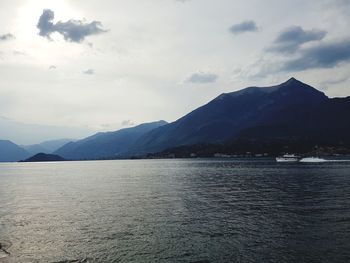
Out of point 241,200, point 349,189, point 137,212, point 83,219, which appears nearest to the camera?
point 83,219

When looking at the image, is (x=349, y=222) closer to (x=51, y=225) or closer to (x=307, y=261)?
(x=307, y=261)

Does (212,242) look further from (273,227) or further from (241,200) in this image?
(241,200)

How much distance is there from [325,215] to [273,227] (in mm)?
12430

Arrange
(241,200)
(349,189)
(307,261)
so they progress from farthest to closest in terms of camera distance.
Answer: (349,189) → (241,200) → (307,261)

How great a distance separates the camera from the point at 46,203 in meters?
76.8

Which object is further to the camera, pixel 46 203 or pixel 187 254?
pixel 46 203

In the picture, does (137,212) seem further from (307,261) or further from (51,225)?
(307,261)

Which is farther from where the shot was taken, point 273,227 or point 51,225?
Answer: point 51,225

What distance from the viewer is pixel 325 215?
2105 inches

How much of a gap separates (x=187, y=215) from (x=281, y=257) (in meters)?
23.4

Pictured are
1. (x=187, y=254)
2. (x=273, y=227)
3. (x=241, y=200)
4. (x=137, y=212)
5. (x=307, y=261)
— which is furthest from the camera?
(x=241, y=200)

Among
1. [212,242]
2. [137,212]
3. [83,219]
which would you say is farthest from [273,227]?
[83,219]

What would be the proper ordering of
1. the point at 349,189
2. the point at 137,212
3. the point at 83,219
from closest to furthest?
the point at 83,219, the point at 137,212, the point at 349,189

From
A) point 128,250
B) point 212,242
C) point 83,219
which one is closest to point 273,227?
point 212,242
